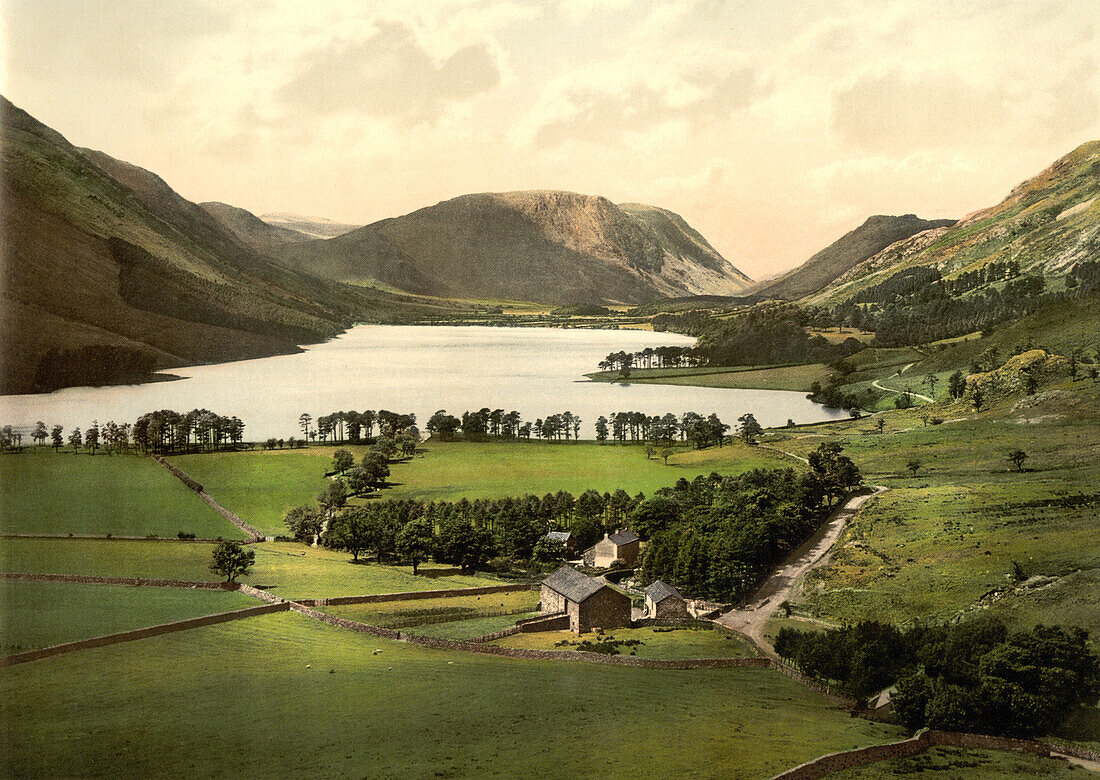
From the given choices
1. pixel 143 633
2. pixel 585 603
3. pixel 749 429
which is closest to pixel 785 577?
pixel 585 603

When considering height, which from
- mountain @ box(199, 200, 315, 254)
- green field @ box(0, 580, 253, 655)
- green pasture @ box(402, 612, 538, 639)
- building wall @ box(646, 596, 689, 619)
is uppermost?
mountain @ box(199, 200, 315, 254)

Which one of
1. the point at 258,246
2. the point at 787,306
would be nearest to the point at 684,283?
the point at 787,306

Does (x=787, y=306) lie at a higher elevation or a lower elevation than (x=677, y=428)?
higher

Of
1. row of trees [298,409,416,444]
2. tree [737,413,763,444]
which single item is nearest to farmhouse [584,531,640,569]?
tree [737,413,763,444]

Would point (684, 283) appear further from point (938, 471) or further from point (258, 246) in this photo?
point (938, 471)

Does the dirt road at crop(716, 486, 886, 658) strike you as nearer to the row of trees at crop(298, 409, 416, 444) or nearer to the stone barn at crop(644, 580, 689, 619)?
the stone barn at crop(644, 580, 689, 619)

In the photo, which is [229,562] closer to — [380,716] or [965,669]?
[380,716]
